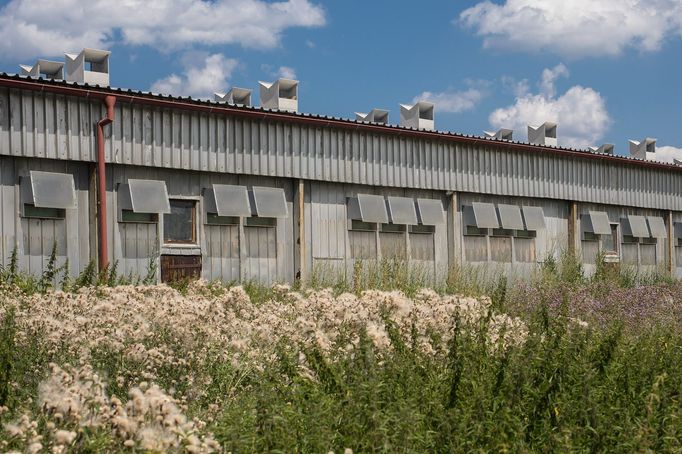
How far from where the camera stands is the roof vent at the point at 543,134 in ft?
91.3

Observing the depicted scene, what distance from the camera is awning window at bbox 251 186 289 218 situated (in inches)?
726

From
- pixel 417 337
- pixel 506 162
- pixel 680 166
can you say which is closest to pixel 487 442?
pixel 417 337

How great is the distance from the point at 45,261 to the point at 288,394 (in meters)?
11.0

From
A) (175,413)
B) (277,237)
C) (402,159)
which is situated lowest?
(175,413)

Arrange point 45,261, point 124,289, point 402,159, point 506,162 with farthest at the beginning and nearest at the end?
point 506,162, point 402,159, point 45,261, point 124,289

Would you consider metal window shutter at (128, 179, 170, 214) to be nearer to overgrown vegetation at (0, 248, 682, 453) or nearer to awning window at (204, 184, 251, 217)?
awning window at (204, 184, 251, 217)

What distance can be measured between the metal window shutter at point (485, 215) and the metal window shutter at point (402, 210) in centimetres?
214

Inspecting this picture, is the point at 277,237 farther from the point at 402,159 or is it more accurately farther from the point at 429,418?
the point at 429,418

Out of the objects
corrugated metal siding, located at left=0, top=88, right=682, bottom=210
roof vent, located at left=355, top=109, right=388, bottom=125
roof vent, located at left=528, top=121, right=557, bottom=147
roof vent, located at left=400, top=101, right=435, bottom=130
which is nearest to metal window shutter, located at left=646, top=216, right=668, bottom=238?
corrugated metal siding, located at left=0, top=88, right=682, bottom=210

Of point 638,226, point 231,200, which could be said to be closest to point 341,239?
point 231,200

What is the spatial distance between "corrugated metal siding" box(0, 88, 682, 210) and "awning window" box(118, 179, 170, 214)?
0.41 m

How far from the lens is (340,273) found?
19.5 meters

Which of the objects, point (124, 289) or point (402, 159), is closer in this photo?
point (124, 289)

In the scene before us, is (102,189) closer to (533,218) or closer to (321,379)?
(321,379)
